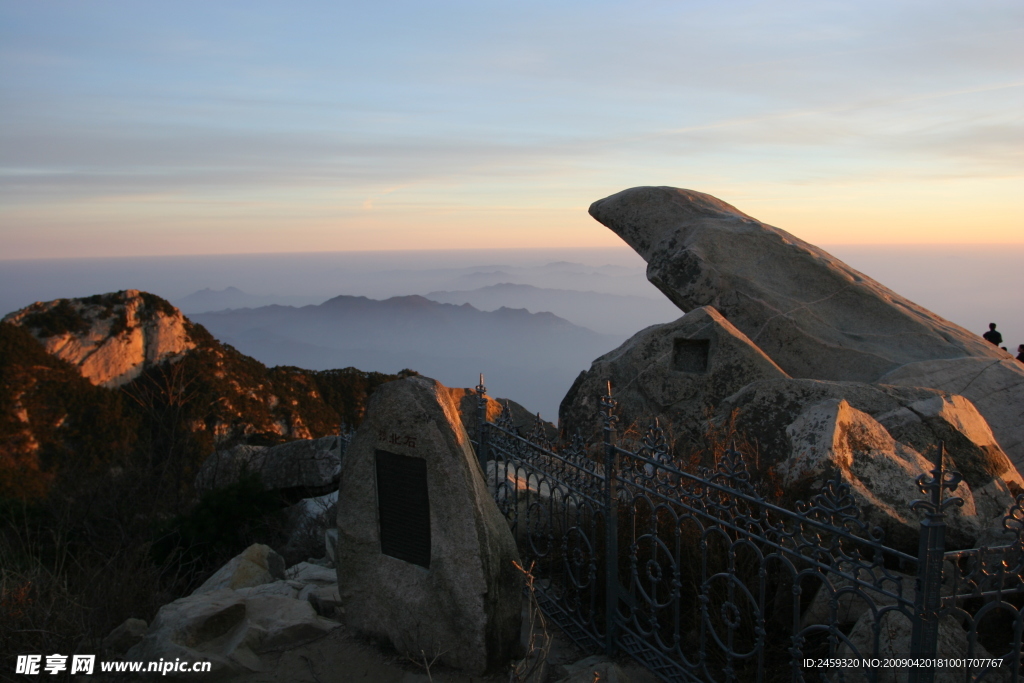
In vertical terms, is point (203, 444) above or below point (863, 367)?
below

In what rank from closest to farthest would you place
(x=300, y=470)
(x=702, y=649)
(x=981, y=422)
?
(x=702, y=649)
(x=981, y=422)
(x=300, y=470)

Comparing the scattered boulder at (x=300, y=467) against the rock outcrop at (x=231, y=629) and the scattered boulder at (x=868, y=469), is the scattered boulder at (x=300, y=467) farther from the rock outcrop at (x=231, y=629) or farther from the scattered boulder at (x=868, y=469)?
the scattered boulder at (x=868, y=469)

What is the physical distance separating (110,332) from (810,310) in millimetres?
21192

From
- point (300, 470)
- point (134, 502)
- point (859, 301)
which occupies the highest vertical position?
point (859, 301)

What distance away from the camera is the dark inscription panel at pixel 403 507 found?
15.9ft

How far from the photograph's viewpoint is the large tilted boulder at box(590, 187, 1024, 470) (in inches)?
324

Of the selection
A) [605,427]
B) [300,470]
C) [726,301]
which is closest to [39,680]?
[605,427]

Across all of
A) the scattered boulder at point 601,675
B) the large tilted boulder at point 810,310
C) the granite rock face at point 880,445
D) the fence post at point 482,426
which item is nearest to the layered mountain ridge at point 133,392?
the large tilted boulder at point 810,310

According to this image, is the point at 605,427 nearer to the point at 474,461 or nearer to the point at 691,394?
the point at 474,461

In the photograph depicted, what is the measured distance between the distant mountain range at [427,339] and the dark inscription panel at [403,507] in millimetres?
134099

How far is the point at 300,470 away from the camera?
40.8 feet

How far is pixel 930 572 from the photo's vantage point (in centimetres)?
295

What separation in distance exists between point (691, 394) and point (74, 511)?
1211 centimetres

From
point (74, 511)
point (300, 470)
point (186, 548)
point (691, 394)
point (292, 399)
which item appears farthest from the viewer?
point (292, 399)
